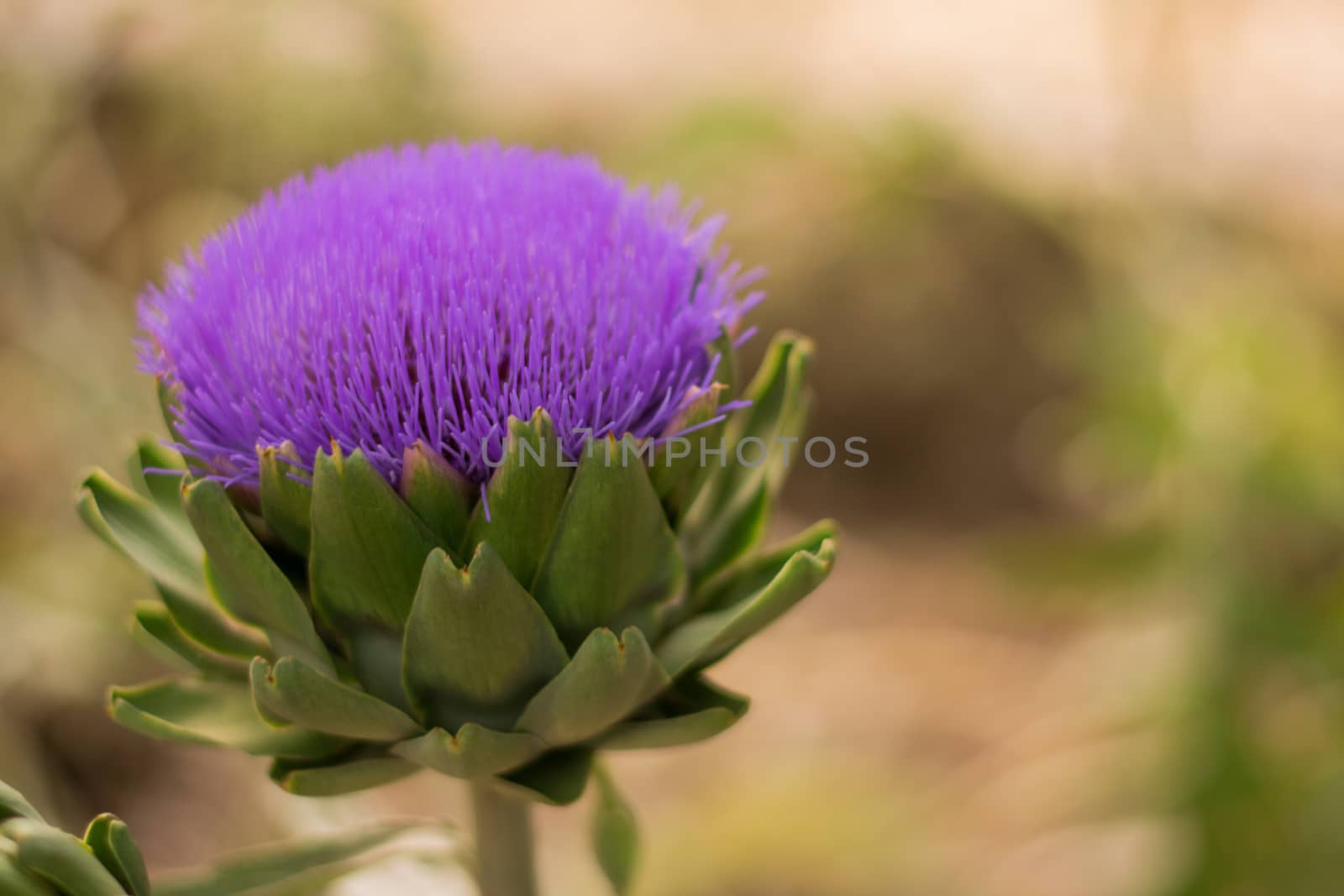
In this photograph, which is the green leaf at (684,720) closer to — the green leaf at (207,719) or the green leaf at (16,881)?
the green leaf at (207,719)

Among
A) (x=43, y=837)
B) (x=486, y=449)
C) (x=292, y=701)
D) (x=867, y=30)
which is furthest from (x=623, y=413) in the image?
(x=867, y=30)

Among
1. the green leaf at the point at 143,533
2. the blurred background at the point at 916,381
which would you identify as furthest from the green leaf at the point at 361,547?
the blurred background at the point at 916,381

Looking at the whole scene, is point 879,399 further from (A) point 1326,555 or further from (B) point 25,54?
(B) point 25,54

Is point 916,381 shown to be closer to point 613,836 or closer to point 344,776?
point 613,836

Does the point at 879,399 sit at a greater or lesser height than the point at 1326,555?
greater

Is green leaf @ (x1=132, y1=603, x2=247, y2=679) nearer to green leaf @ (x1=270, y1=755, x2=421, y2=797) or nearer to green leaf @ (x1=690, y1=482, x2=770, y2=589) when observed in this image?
green leaf @ (x1=270, y1=755, x2=421, y2=797)

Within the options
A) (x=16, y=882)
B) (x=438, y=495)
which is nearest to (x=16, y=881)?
(x=16, y=882)
